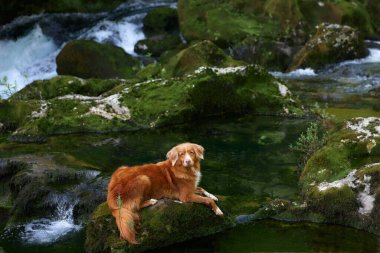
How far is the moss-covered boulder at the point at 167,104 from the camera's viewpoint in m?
15.0

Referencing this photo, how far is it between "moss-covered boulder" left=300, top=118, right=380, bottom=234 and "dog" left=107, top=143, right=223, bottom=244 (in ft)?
5.46

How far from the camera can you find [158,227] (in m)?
8.20

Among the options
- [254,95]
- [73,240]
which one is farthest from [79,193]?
[254,95]

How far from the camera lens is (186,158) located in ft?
27.2

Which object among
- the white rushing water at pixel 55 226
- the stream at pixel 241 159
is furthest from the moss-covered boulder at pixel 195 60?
the white rushing water at pixel 55 226

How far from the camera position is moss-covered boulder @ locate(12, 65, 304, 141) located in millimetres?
15016

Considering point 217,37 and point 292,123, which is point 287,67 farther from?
point 292,123

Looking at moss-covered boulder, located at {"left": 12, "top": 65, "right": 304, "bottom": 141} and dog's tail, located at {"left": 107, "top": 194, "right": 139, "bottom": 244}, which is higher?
dog's tail, located at {"left": 107, "top": 194, "right": 139, "bottom": 244}

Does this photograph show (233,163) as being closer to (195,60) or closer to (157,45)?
(195,60)

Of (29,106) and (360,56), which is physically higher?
(29,106)

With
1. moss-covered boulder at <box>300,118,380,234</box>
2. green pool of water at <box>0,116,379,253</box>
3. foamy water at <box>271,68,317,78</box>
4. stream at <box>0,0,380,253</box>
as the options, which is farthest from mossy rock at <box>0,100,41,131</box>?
foamy water at <box>271,68,317,78</box>

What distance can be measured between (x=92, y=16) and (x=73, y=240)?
24353 mm

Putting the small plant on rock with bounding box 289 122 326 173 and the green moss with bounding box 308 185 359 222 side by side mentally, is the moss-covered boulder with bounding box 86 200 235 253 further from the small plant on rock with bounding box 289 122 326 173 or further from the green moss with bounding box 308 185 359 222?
the small plant on rock with bounding box 289 122 326 173

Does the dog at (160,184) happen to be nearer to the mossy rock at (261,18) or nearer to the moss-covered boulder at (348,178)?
the moss-covered boulder at (348,178)
